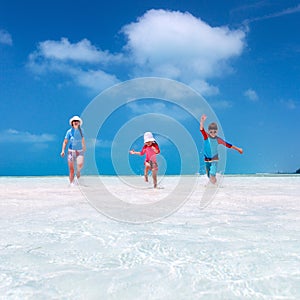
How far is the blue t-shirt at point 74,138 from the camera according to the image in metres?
11.2

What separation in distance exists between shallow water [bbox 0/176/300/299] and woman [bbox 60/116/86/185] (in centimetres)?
667

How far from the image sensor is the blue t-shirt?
11180 millimetres

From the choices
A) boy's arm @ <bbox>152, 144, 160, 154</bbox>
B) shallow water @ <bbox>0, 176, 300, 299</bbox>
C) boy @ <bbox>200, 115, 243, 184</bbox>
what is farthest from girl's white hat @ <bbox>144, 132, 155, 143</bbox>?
shallow water @ <bbox>0, 176, 300, 299</bbox>

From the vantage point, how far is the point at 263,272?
2406 millimetres

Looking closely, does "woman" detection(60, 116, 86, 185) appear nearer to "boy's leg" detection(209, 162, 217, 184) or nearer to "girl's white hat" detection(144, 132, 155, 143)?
"girl's white hat" detection(144, 132, 155, 143)

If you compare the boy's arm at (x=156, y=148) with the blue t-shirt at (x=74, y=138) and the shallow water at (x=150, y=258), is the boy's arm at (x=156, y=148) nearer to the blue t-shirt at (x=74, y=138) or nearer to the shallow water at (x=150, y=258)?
the blue t-shirt at (x=74, y=138)

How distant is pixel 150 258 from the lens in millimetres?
2766

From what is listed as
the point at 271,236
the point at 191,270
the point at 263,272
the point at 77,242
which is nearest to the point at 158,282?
the point at 191,270

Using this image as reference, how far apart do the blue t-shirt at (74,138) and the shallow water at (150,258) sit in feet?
22.0

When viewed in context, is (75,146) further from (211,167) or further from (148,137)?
(211,167)

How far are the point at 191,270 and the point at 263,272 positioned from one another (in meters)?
0.49

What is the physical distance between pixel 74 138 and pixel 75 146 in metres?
0.28

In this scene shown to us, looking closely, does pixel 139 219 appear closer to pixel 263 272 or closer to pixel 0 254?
pixel 0 254

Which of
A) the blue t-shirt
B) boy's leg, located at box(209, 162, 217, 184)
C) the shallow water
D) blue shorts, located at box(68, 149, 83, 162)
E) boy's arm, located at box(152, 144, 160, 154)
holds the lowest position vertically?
the shallow water
